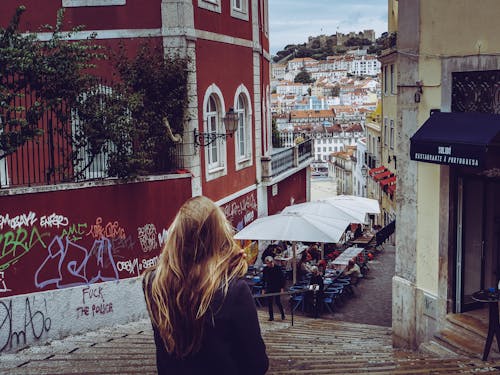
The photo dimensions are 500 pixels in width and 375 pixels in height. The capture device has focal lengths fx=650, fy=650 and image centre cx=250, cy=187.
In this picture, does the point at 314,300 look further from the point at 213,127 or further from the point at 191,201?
the point at 191,201

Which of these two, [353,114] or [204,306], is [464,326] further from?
[353,114]

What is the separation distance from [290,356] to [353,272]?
24.7 ft

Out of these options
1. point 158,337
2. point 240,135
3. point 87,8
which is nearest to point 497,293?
point 158,337

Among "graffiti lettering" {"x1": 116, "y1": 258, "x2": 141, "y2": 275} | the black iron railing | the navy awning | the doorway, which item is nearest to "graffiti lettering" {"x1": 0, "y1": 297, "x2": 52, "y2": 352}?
"graffiti lettering" {"x1": 116, "y1": 258, "x2": 141, "y2": 275}

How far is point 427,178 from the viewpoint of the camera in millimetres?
8938

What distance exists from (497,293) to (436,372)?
56.2 inches

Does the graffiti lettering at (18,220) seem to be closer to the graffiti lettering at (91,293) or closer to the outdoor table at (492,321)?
the graffiti lettering at (91,293)

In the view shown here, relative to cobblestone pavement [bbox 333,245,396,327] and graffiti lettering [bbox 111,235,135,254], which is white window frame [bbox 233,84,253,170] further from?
graffiti lettering [bbox 111,235,135,254]

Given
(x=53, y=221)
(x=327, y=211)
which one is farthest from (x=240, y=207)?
(x=53, y=221)

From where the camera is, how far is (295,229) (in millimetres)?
13797

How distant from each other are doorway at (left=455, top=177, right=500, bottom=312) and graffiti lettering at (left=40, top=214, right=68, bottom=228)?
599 cm

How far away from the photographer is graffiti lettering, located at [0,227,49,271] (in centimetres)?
963

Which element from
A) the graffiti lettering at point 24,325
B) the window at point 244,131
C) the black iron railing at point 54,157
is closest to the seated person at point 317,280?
the black iron railing at point 54,157

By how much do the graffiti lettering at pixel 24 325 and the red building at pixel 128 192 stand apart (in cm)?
2
